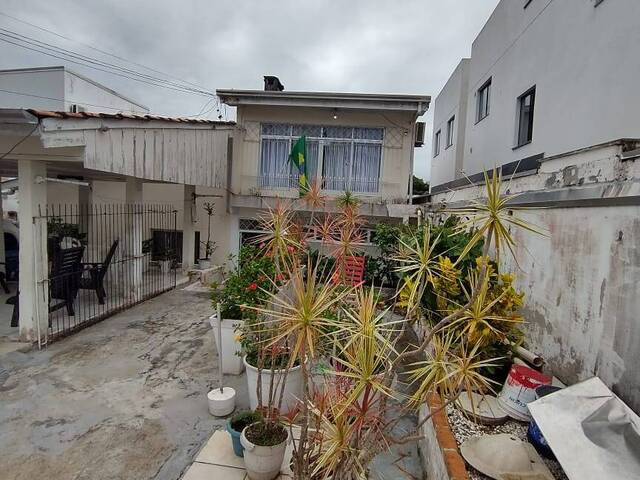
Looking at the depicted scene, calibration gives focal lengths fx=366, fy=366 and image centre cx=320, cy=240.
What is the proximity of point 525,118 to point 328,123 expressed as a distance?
17.1ft

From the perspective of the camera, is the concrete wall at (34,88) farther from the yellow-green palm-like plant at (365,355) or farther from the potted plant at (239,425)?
the yellow-green palm-like plant at (365,355)

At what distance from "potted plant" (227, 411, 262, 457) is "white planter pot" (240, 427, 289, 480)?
0.81 feet

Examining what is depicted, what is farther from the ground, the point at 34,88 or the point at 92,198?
the point at 34,88

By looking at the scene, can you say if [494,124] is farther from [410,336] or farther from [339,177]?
[410,336]

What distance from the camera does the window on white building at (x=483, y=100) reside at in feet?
39.5

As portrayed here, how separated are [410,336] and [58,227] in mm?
10346

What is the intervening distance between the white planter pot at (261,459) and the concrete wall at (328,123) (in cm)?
788

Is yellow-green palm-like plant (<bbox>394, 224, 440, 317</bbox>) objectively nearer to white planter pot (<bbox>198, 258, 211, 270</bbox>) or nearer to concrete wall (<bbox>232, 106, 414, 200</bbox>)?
concrete wall (<bbox>232, 106, 414, 200</bbox>)

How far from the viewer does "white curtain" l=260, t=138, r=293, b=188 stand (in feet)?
35.0

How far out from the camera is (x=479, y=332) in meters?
3.07

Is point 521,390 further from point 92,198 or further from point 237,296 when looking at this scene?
point 92,198

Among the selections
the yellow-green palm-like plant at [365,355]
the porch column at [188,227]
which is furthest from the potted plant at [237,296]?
the porch column at [188,227]

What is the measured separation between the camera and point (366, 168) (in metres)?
10.5

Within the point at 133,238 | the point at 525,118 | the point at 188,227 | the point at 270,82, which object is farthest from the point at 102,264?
the point at 525,118
